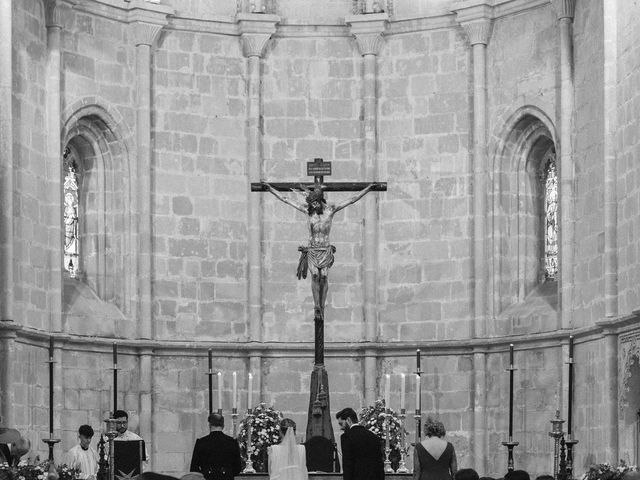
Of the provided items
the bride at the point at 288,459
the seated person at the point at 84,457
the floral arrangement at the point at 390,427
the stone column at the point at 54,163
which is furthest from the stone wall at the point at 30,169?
the bride at the point at 288,459

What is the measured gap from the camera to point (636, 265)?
93.9 ft

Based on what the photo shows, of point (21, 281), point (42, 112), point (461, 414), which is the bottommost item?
point (461, 414)

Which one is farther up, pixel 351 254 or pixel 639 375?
pixel 351 254

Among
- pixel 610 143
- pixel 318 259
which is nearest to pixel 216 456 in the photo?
pixel 318 259

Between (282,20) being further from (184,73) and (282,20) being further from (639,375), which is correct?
(639,375)

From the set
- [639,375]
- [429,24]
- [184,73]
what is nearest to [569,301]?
[639,375]

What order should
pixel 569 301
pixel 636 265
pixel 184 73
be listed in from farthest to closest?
pixel 184 73
pixel 569 301
pixel 636 265

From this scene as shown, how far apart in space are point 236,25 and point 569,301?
24.6 feet

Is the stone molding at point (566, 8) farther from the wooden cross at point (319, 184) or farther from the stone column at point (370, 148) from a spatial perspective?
the wooden cross at point (319, 184)

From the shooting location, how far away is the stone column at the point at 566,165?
31266mm

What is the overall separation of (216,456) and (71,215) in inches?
477

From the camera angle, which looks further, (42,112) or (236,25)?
(236,25)

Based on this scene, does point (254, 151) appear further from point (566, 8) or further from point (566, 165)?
point (566, 8)

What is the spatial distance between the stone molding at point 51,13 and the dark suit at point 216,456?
11.9m
